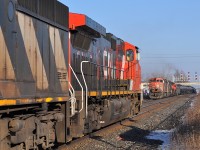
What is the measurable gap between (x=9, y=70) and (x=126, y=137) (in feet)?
22.0

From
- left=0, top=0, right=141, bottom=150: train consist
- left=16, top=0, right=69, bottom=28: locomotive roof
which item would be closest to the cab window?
left=0, top=0, right=141, bottom=150: train consist

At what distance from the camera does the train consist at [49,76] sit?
6.23m

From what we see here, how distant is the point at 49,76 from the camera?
8.07m

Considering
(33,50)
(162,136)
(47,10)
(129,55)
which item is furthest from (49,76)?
(129,55)

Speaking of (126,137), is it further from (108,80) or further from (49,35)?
(49,35)

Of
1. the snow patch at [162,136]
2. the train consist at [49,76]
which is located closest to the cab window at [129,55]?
the train consist at [49,76]

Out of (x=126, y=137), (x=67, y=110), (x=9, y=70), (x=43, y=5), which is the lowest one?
(x=126, y=137)

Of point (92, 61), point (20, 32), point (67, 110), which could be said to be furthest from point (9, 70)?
point (92, 61)

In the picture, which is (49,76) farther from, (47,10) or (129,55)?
(129,55)

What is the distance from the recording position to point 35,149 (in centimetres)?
742

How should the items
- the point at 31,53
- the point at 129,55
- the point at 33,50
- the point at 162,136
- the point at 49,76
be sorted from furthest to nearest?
1. the point at 129,55
2. the point at 162,136
3. the point at 49,76
4. the point at 33,50
5. the point at 31,53

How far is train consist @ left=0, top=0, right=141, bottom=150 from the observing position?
623 cm

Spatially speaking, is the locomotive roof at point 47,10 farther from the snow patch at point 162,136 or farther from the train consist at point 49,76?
the snow patch at point 162,136

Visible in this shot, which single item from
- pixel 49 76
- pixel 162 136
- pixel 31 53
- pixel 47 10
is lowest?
pixel 162 136
